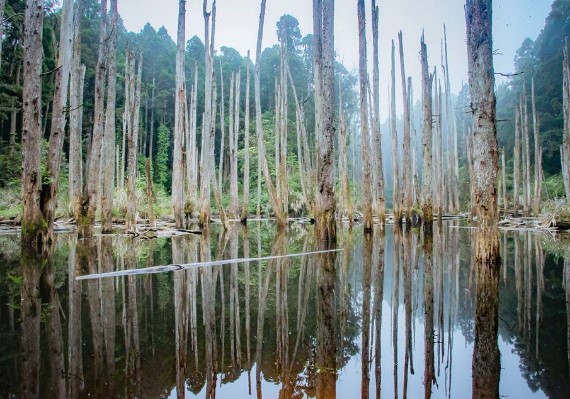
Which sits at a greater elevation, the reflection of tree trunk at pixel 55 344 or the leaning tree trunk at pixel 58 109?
the leaning tree trunk at pixel 58 109

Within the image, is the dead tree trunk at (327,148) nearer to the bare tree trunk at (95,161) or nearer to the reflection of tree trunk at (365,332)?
the reflection of tree trunk at (365,332)

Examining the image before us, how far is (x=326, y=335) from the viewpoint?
240 centimetres

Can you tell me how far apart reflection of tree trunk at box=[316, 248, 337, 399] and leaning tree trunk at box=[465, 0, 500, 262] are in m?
2.60

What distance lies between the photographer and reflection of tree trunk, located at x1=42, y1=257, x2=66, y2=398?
1.65m

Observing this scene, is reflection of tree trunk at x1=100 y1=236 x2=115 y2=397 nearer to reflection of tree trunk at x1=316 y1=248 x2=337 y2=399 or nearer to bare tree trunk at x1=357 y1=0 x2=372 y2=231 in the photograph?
reflection of tree trunk at x1=316 y1=248 x2=337 y2=399

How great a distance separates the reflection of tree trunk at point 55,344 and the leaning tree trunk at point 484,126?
549cm

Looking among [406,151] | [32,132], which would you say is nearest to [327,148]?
[32,132]

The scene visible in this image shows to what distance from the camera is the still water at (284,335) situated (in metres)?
1.74

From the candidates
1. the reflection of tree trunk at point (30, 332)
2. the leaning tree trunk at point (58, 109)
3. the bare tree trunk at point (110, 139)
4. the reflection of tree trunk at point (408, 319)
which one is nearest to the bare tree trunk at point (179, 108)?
the bare tree trunk at point (110, 139)

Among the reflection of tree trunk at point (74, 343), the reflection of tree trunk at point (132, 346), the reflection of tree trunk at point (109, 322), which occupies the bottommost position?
the reflection of tree trunk at point (132, 346)

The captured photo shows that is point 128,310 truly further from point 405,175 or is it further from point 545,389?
point 405,175

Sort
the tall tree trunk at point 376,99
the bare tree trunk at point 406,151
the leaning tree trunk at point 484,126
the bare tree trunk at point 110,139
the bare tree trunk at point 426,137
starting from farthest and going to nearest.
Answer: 1. the bare tree trunk at point 406,151
2. the bare tree trunk at point 426,137
3. the tall tree trunk at point 376,99
4. the bare tree trunk at point 110,139
5. the leaning tree trunk at point 484,126

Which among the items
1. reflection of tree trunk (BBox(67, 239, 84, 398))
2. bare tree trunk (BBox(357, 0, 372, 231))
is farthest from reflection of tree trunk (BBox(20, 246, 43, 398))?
bare tree trunk (BBox(357, 0, 372, 231))

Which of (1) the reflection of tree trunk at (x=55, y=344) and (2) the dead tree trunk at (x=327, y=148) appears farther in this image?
(2) the dead tree trunk at (x=327, y=148)
